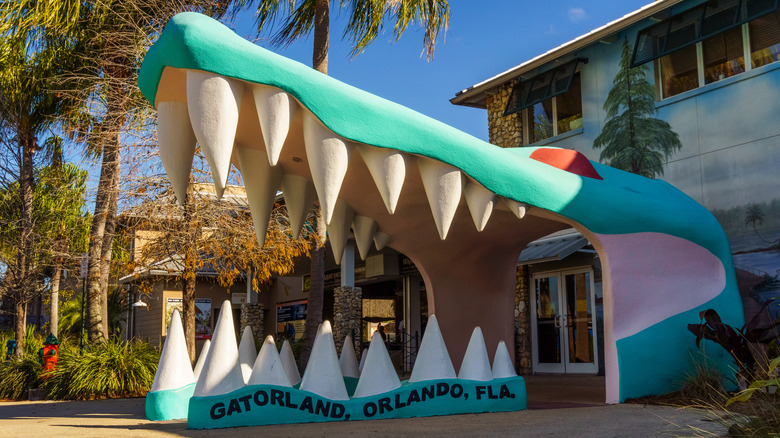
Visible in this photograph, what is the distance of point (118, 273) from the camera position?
11.6 metres

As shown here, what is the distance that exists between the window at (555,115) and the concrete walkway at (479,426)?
8643 millimetres

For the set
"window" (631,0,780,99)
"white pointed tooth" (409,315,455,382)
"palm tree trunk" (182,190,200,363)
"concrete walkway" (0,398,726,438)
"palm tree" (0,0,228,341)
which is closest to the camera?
"concrete walkway" (0,398,726,438)

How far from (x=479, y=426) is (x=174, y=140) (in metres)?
2.76

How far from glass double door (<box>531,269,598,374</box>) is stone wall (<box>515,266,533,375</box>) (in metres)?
0.11

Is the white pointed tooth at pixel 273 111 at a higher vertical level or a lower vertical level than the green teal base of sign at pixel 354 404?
higher

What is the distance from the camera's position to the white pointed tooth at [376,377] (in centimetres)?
507

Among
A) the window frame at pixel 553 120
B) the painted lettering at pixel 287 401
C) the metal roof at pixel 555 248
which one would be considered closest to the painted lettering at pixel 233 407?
the painted lettering at pixel 287 401

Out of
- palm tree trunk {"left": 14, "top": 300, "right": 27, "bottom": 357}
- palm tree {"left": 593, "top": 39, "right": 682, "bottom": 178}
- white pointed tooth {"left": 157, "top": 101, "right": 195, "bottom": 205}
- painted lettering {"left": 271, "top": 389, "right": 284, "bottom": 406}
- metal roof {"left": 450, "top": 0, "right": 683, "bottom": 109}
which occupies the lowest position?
painted lettering {"left": 271, "top": 389, "right": 284, "bottom": 406}

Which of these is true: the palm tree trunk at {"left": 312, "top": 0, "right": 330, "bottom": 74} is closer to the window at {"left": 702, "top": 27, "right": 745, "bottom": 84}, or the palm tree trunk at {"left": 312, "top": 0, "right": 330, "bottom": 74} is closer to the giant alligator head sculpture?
the giant alligator head sculpture

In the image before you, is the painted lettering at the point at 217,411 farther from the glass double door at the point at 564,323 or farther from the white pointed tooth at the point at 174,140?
the glass double door at the point at 564,323

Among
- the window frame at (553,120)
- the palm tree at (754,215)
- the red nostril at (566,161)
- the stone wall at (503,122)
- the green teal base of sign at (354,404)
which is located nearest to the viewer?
the green teal base of sign at (354,404)

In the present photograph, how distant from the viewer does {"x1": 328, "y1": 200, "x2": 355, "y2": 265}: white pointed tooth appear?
20.1 ft

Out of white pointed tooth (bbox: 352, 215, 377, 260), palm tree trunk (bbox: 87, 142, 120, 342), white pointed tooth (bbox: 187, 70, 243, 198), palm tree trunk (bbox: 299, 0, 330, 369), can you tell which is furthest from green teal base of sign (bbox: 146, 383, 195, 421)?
palm tree trunk (bbox: 87, 142, 120, 342)

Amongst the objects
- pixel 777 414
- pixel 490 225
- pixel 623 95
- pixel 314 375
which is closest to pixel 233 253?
pixel 490 225
